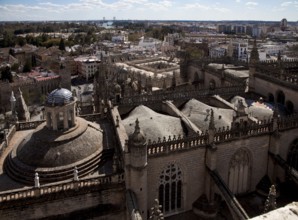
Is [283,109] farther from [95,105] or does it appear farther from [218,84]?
[95,105]

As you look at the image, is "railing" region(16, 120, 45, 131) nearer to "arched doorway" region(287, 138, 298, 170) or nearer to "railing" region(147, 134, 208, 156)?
"railing" region(147, 134, 208, 156)

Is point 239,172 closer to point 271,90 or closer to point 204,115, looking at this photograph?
point 204,115

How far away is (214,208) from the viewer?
920 inches

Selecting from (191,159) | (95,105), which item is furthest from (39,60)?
(191,159)

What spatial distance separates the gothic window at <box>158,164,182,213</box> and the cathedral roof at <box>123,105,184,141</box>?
10.0 feet

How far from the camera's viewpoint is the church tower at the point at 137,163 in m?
20.3

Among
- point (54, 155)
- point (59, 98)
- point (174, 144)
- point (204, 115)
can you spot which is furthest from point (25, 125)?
point (204, 115)

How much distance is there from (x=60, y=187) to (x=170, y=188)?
7.62 meters

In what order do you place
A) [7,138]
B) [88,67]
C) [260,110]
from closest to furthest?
[7,138], [260,110], [88,67]

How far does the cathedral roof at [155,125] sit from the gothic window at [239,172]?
15.1ft

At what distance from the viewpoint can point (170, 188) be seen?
23219mm

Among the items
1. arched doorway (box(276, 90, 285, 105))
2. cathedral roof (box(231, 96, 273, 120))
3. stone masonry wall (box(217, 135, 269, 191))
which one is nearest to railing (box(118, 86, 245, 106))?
arched doorway (box(276, 90, 285, 105))

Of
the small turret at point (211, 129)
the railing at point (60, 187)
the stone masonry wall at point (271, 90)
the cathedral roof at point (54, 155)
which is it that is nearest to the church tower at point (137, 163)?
the railing at point (60, 187)

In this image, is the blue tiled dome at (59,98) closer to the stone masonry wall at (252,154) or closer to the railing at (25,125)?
the railing at (25,125)
